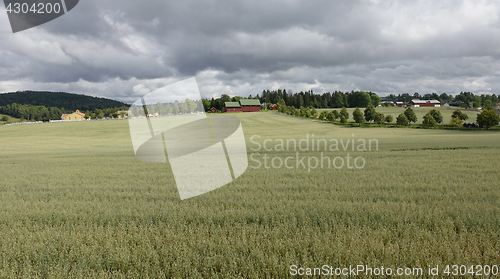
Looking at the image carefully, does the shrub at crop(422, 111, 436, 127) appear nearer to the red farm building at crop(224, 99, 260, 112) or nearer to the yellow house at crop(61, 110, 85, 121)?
the red farm building at crop(224, 99, 260, 112)

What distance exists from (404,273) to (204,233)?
4245mm

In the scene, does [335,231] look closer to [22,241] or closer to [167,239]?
[167,239]

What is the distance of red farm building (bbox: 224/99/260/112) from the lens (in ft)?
462

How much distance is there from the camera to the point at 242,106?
143 m

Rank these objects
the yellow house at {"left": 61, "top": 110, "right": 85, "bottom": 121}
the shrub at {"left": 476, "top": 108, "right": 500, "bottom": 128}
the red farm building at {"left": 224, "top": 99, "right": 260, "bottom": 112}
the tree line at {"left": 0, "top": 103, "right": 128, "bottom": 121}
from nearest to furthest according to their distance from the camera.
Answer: the shrub at {"left": 476, "top": 108, "right": 500, "bottom": 128}
the red farm building at {"left": 224, "top": 99, "right": 260, "bottom": 112}
the yellow house at {"left": 61, "top": 110, "right": 85, "bottom": 121}
the tree line at {"left": 0, "top": 103, "right": 128, "bottom": 121}

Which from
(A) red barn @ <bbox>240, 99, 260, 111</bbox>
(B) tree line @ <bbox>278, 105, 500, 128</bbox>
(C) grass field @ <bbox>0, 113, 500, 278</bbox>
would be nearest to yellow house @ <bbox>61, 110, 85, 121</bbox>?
(A) red barn @ <bbox>240, 99, 260, 111</bbox>

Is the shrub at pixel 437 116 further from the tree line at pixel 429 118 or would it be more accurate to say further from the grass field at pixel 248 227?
the grass field at pixel 248 227

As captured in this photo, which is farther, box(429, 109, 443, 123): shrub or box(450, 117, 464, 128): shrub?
box(429, 109, 443, 123): shrub

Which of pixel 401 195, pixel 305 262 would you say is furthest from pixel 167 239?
pixel 401 195

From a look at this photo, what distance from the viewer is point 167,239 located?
592cm

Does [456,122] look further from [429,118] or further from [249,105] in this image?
[249,105]

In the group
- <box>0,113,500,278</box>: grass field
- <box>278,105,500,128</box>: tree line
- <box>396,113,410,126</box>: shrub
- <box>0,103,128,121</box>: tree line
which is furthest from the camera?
<box>0,103,128,121</box>: tree line

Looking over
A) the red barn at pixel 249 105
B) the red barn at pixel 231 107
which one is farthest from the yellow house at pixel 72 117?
the red barn at pixel 249 105

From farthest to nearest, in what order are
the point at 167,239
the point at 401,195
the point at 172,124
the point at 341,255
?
1. the point at 172,124
2. the point at 401,195
3. the point at 167,239
4. the point at 341,255
